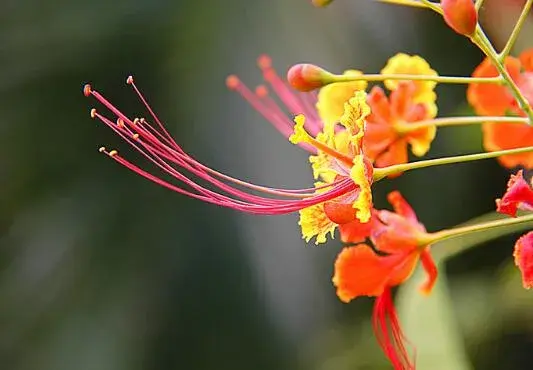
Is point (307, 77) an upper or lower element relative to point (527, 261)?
upper

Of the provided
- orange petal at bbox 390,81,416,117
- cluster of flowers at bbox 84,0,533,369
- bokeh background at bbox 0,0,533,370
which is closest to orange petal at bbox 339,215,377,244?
cluster of flowers at bbox 84,0,533,369

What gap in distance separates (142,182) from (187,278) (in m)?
0.19

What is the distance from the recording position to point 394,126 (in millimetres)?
720

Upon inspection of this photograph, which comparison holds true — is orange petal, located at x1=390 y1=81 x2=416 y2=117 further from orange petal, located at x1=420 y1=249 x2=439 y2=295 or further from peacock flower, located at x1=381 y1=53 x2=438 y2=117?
orange petal, located at x1=420 y1=249 x2=439 y2=295

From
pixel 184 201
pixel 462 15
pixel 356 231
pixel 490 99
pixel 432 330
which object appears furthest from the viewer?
pixel 184 201

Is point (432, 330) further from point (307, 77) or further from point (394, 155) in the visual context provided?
point (307, 77)

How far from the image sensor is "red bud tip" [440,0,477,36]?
1.70 ft

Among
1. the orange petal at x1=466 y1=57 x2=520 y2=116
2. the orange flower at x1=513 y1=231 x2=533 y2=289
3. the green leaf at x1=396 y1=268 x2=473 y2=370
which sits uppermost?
the orange petal at x1=466 y1=57 x2=520 y2=116

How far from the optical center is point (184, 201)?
1.47 metres

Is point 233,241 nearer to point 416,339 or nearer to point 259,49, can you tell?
point 259,49

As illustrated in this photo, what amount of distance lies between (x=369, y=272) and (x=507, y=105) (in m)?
0.23

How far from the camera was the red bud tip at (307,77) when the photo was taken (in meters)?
0.60

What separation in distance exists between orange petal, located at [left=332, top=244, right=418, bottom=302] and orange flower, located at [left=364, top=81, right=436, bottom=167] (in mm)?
88

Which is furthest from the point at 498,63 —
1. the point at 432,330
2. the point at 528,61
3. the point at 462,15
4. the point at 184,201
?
the point at 184,201
